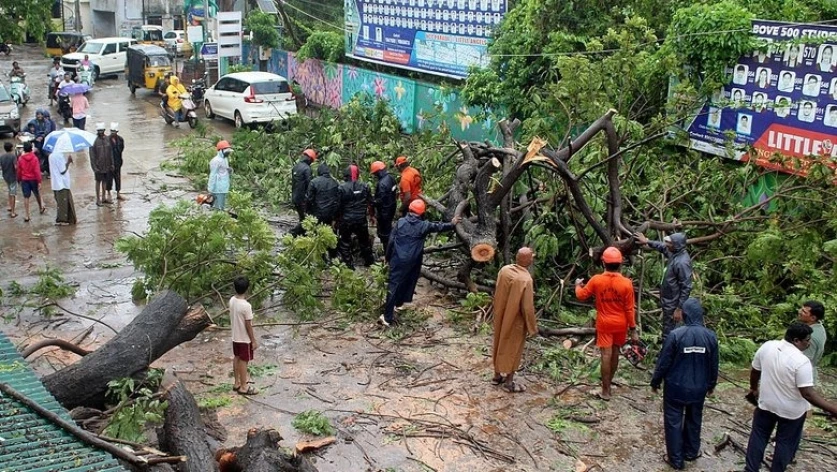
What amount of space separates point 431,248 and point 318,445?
14.3ft

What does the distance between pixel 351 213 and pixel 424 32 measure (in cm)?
1098

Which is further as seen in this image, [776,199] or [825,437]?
[776,199]

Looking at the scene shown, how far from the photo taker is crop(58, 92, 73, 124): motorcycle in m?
23.7

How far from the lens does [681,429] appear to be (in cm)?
734

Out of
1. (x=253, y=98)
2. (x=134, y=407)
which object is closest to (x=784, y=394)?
(x=134, y=407)

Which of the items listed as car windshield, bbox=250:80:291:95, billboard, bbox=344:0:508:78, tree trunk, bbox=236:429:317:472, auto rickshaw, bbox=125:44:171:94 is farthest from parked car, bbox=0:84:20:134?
tree trunk, bbox=236:429:317:472

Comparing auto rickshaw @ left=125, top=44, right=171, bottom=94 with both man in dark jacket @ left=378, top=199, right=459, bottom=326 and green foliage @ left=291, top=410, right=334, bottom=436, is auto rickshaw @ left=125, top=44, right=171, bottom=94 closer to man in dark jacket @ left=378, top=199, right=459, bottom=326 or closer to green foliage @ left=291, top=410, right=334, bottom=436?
man in dark jacket @ left=378, top=199, right=459, bottom=326

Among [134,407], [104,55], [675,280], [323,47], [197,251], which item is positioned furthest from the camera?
[104,55]

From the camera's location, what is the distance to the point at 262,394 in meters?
8.70

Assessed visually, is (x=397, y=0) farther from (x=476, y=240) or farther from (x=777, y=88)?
(x=476, y=240)

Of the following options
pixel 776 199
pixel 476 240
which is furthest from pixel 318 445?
pixel 776 199

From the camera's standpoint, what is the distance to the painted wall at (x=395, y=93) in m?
19.3

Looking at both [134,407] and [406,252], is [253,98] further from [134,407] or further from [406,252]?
[134,407]

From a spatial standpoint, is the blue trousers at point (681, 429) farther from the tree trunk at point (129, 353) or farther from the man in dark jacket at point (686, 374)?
the tree trunk at point (129, 353)
